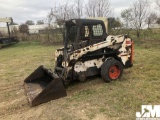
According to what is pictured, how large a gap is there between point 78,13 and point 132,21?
5513mm

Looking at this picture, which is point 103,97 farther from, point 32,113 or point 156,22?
point 156,22

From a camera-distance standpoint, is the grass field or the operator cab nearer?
the grass field

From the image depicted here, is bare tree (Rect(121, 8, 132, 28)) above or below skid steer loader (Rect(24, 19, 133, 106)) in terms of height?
above

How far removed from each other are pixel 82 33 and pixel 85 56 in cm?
66

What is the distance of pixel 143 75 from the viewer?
631 centimetres

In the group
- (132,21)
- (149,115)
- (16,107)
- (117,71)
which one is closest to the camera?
(149,115)

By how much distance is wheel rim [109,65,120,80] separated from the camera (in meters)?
5.80

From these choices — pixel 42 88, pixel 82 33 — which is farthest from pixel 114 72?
pixel 42 88

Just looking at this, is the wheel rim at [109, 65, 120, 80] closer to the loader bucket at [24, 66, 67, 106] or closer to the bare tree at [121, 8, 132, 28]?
the loader bucket at [24, 66, 67, 106]

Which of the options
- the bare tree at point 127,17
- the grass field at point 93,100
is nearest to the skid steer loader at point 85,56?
the grass field at point 93,100

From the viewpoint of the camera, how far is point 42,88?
17.6 ft

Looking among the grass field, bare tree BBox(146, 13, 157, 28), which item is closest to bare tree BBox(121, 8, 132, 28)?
bare tree BBox(146, 13, 157, 28)

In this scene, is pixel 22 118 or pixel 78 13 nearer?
pixel 22 118

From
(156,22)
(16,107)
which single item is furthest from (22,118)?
(156,22)
